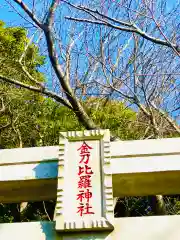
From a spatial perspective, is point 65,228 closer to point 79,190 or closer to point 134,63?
point 79,190

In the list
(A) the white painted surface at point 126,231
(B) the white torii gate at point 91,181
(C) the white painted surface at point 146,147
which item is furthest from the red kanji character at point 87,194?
(C) the white painted surface at point 146,147

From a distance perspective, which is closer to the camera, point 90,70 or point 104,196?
point 104,196

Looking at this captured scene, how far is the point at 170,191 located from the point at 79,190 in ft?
3.47

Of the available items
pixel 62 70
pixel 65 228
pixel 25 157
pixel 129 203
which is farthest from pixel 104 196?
pixel 129 203

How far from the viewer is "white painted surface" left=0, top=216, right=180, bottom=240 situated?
2451 millimetres

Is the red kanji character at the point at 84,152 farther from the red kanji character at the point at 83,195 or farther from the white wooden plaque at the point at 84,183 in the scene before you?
the red kanji character at the point at 83,195

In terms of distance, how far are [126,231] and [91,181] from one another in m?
0.42

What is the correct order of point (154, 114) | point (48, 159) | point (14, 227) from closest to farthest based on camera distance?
point (14, 227) → point (48, 159) → point (154, 114)

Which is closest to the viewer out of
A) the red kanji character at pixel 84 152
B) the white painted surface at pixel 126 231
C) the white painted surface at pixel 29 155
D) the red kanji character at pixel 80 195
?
the white painted surface at pixel 126 231

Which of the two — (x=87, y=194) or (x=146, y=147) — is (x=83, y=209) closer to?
(x=87, y=194)

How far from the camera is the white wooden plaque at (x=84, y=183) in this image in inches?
97.2

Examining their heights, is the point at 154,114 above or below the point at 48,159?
above

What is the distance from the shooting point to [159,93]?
4.59 meters

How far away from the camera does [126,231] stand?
2486 millimetres
